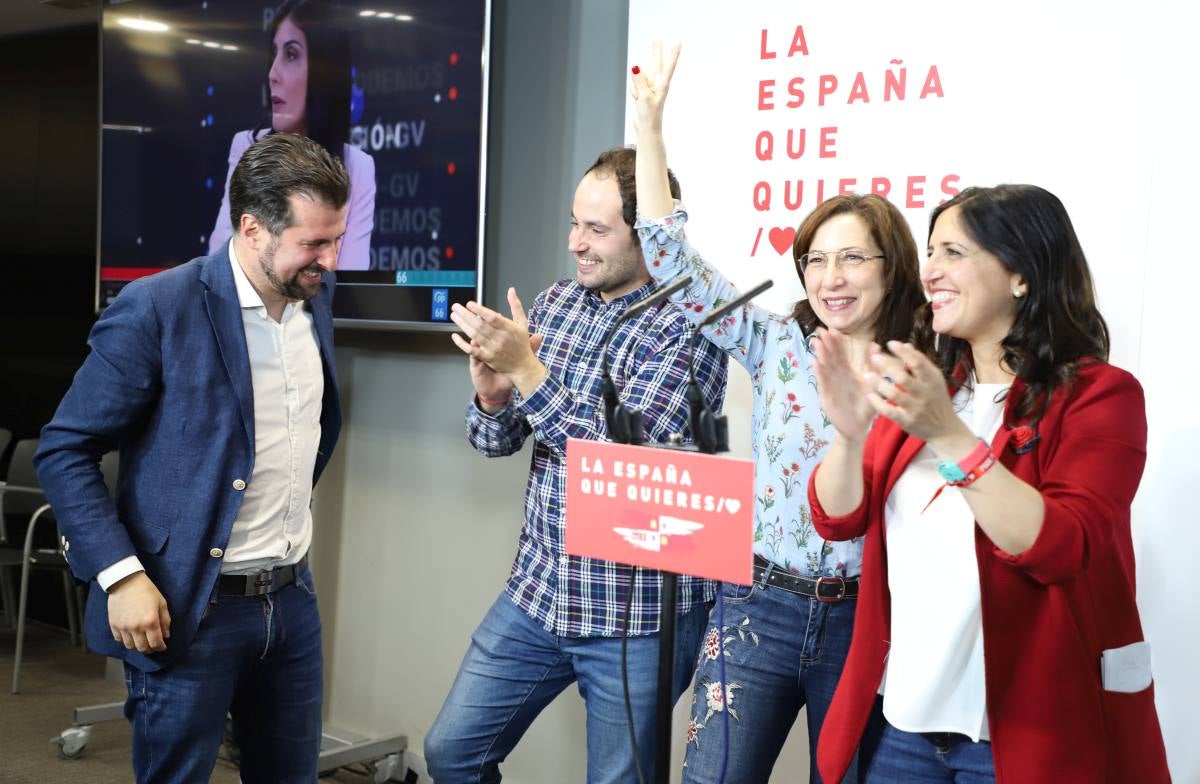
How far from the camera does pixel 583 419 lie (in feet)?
6.61

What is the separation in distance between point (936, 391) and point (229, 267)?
1339mm

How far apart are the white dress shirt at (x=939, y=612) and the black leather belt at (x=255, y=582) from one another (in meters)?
1.13

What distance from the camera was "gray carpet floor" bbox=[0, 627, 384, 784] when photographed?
351cm

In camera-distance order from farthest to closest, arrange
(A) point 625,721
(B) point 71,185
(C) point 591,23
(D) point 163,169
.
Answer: (B) point 71,185 → (D) point 163,169 → (C) point 591,23 → (A) point 625,721

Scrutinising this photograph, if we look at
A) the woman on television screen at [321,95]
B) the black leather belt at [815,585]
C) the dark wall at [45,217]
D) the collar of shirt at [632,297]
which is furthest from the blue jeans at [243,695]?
the dark wall at [45,217]

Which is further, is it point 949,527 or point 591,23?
point 591,23

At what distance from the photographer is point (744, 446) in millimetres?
2625

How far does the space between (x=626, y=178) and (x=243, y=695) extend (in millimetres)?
1242

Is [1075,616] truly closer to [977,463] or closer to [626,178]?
[977,463]

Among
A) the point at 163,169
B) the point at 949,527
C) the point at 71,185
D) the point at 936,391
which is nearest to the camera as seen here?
the point at 936,391

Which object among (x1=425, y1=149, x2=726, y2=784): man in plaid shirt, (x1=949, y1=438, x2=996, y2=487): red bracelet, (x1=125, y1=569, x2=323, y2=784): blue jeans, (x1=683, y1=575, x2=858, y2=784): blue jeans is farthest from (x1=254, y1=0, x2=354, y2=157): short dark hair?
(x1=949, y1=438, x2=996, y2=487): red bracelet

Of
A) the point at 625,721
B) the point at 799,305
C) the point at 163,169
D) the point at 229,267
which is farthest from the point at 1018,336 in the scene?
the point at 163,169

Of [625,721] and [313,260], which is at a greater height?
[313,260]

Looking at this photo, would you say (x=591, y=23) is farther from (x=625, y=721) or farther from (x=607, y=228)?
(x=625, y=721)
